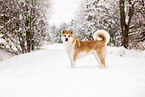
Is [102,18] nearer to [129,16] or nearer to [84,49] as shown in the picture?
[129,16]

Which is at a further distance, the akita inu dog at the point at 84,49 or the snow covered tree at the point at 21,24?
the snow covered tree at the point at 21,24

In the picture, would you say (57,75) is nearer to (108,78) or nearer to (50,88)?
(50,88)

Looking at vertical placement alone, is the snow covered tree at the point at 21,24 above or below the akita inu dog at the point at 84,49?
above

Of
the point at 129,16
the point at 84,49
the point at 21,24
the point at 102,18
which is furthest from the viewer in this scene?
the point at 102,18

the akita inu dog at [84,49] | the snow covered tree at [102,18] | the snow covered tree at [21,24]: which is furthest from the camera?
the snow covered tree at [102,18]

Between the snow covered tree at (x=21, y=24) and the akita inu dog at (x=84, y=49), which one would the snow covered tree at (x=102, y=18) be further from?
the akita inu dog at (x=84, y=49)

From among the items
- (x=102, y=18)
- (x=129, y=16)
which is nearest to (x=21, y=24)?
(x=129, y=16)

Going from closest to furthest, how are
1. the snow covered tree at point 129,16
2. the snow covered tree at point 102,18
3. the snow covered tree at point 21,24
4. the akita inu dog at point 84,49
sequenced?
the akita inu dog at point 84,49
the snow covered tree at point 129,16
the snow covered tree at point 21,24
the snow covered tree at point 102,18

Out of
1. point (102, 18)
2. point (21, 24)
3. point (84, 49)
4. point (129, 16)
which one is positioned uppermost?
point (102, 18)

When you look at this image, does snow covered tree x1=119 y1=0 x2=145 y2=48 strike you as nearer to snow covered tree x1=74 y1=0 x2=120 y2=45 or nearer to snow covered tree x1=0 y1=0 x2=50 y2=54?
snow covered tree x1=74 y1=0 x2=120 y2=45

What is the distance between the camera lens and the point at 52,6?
52.7 ft

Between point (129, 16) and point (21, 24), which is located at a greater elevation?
point (129, 16)

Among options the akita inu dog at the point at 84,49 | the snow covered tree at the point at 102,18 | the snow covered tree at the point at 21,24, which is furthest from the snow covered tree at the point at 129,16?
the snow covered tree at the point at 21,24

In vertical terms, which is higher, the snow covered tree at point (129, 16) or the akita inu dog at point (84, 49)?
the snow covered tree at point (129, 16)
